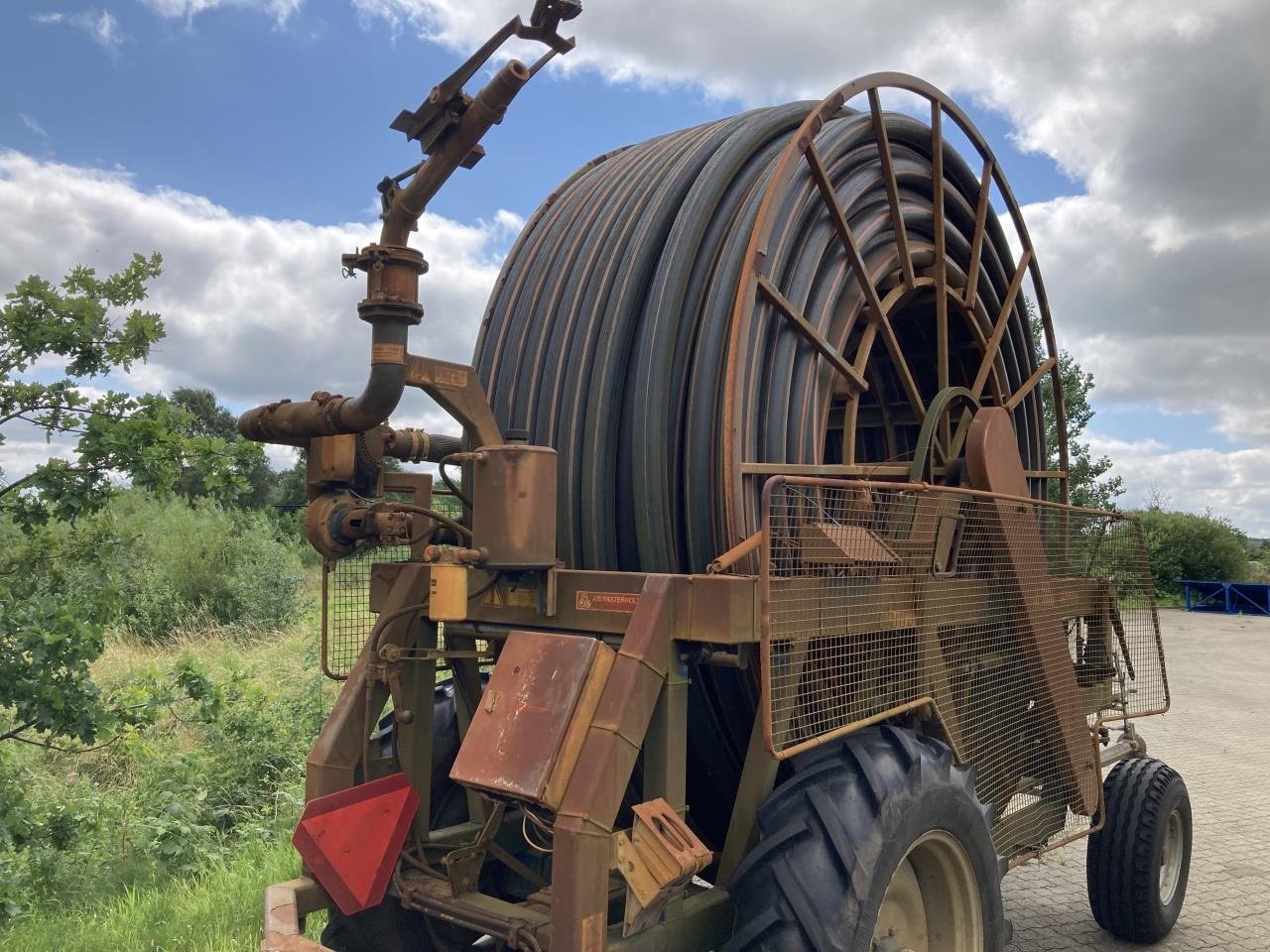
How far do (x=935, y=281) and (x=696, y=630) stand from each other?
281 cm

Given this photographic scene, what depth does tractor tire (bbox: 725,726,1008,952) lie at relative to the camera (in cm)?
282

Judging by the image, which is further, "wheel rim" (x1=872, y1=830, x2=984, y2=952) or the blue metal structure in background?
the blue metal structure in background

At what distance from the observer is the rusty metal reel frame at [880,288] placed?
12.0 feet

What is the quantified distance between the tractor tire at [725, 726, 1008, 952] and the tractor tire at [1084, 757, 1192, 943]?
185cm

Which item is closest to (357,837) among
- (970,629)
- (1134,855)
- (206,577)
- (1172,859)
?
(970,629)

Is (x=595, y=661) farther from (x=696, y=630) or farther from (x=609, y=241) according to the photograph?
(x=609, y=241)

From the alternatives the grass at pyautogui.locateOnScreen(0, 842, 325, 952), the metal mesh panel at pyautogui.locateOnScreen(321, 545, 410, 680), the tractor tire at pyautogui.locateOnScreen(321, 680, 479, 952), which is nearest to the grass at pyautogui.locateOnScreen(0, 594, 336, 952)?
→ the grass at pyautogui.locateOnScreen(0, 842, 325, 952)

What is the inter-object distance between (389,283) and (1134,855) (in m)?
4.37

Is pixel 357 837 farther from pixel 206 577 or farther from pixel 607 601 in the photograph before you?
pixel 206 577

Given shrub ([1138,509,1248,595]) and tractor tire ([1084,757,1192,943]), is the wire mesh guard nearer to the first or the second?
tractor tire ([1084,757,1192,943])

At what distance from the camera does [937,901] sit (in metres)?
3.47

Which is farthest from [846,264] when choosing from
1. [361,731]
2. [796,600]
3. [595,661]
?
[361,731]

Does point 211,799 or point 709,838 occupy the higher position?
point 709,838

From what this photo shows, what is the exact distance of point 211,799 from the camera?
300 inches
